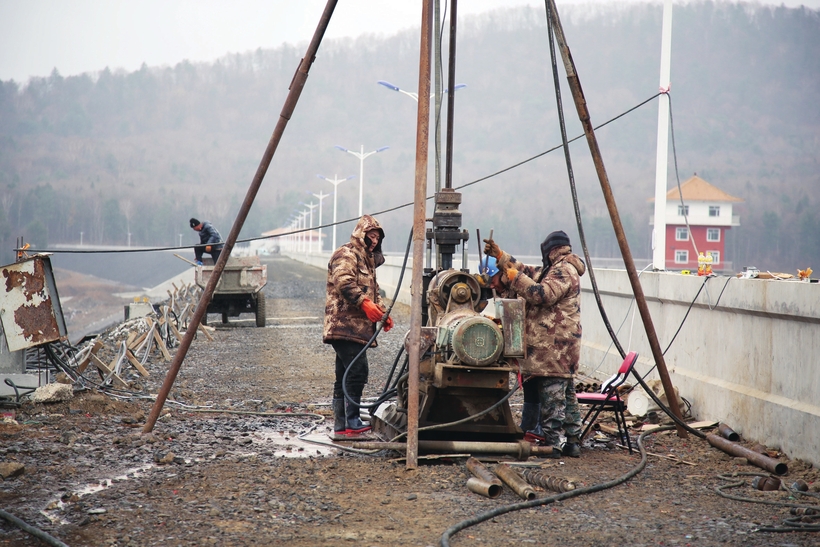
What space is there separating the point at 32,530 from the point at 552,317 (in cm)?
427

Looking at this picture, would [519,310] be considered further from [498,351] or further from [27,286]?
[27,286]

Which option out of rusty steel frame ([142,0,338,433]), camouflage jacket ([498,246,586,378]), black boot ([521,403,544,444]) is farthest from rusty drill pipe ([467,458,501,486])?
rusty steel frame ([142,0,338,433])

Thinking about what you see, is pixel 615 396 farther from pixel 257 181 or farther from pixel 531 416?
pixel 257 181

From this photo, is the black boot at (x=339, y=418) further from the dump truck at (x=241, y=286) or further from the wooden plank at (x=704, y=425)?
the dump truck at (x=241, y=286)

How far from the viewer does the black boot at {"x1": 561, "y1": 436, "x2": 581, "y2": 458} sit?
7098 mm

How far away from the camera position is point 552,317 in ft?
23.5

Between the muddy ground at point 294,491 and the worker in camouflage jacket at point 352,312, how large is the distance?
1.25ft

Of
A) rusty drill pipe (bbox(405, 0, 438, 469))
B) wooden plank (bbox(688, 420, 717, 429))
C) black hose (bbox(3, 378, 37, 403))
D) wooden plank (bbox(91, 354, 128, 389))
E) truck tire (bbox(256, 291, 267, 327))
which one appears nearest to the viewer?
rusty drill pipe (bbox(405, 0, 438, 469))

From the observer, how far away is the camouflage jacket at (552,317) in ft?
23.1

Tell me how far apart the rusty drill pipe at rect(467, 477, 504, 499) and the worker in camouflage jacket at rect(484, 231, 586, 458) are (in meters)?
1.42

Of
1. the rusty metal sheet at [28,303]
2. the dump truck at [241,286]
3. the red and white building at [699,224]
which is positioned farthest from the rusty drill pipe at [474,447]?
the red and white building at [699,224]

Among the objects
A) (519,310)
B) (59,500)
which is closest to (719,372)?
(519,310)

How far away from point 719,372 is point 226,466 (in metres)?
4.75

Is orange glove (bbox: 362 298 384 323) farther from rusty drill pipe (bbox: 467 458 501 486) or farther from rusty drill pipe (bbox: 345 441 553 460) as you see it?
rusty drill pipe (bbox: 467 458 501 486)
